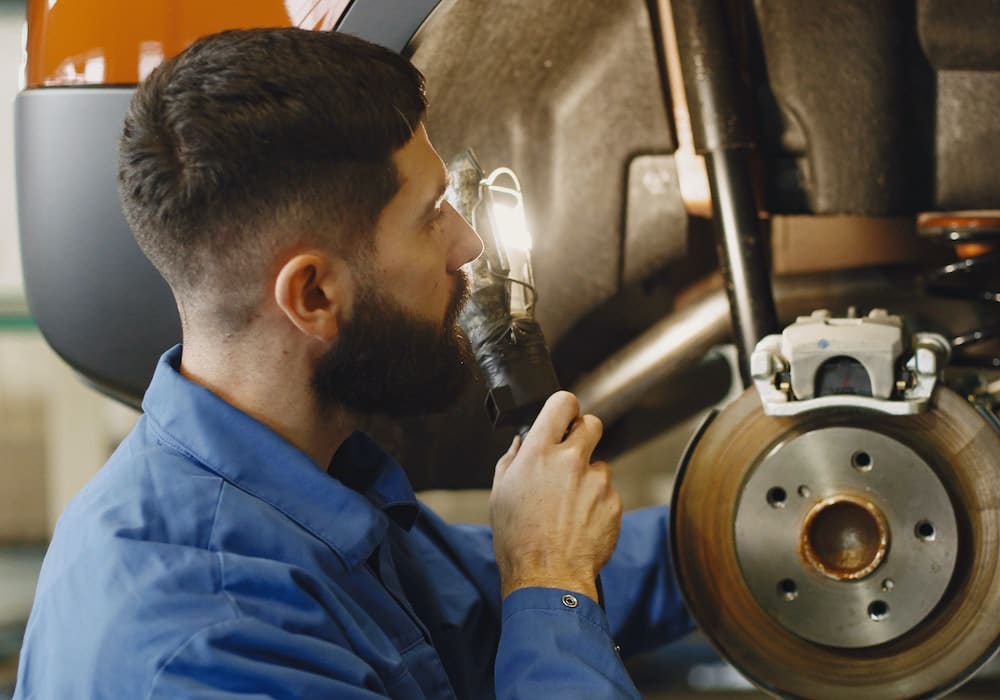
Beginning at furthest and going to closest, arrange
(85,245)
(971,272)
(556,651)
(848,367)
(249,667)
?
(971,272) < (85,245) < (848,367) < (556,651) < (249,667)

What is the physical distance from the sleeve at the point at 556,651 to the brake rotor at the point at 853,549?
0.58 ft

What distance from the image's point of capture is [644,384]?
3.51ft

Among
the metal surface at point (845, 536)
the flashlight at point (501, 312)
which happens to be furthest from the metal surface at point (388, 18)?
the metal surface at point (845, 536)

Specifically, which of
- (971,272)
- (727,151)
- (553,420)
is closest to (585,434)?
(553,420)

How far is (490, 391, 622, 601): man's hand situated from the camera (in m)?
0.77

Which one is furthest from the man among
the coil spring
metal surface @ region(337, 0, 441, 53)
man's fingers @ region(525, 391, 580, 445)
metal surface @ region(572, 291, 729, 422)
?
the coil spring

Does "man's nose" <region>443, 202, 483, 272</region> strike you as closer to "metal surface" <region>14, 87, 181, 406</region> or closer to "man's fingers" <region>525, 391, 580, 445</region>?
"man's fingers" <region>525, 391, 580, 445</region>

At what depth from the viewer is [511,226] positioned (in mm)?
887

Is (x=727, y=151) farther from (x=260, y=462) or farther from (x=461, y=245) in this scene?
(x=260, y=462)

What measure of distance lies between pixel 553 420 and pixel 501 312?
0.10 metres

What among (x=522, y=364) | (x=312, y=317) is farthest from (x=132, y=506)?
(x=522, y=364)

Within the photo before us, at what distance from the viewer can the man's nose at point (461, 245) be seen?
799 mm

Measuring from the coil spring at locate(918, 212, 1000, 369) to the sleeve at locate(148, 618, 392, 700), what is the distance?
62 cm

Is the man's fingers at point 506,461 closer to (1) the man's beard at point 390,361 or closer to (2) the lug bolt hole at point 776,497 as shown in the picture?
(1) the man's beard at point 390,361
